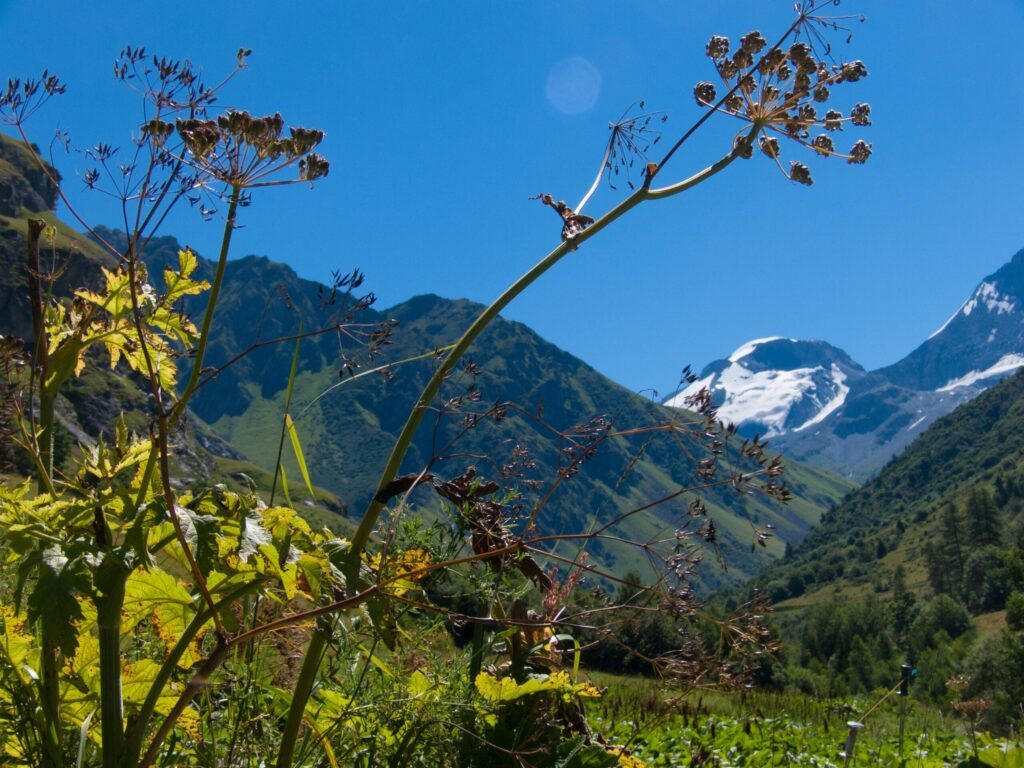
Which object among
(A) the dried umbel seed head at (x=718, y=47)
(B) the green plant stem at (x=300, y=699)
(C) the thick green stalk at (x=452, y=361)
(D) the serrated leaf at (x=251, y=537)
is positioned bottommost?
(B) the green plant stem at (x=300, y=699)

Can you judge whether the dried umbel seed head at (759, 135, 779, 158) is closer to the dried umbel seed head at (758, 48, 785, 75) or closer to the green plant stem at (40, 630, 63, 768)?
the dried umbel seed head at (758, 48, 785, 75)

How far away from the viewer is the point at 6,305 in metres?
171

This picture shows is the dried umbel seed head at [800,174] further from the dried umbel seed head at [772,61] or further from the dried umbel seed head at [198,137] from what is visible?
the dried umbel seed head at [198,137]

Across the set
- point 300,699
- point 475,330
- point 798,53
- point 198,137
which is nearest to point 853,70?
point 798,53

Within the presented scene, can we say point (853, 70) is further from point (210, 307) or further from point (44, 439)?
point (44, 439)

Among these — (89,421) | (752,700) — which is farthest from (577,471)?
(89,421)

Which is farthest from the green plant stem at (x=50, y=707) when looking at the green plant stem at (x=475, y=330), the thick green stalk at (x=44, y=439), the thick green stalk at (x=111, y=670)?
the green plant stem at (x=475, y=330)

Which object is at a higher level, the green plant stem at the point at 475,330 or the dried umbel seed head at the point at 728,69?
the dried umbel seed head at the point at 728,69

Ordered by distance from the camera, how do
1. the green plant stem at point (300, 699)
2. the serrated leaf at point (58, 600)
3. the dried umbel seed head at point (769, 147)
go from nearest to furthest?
the serrated leaf at point (58, 600) → the green plant stem at point (300, 699) → the dried umbel seed head at point (769, 147)

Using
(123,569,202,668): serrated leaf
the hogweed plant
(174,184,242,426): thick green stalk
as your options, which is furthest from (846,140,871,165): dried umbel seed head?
(123,569,202,668): serrated leaf

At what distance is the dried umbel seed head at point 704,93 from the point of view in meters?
2.35

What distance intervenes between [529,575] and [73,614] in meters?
1.03

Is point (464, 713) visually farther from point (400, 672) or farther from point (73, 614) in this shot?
point (73, 614)

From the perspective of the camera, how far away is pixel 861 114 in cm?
233
